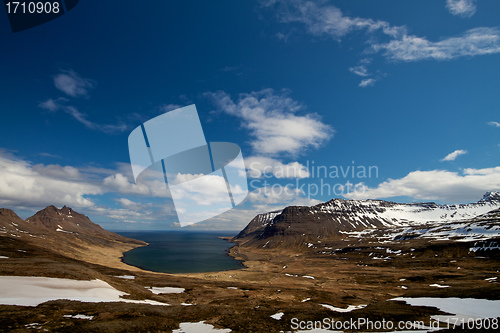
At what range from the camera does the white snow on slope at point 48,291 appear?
86.1 ft

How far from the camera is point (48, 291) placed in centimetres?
3020

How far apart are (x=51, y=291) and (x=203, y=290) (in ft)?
100

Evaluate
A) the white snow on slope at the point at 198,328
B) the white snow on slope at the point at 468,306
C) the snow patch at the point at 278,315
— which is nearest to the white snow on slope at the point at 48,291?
the white snow on slope at the point at 198,328

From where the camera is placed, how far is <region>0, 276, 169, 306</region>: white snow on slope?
86.1ft

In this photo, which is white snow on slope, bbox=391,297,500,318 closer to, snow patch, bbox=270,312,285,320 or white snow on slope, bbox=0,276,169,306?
snow patch, bbox=270,312,285,320

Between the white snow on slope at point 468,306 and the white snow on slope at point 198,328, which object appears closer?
the white snow on slope at point 198,328

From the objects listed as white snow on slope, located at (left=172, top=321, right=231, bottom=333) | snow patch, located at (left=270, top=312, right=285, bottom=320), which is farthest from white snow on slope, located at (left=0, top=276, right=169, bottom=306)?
snow patch, located at (left=270, top=312, right=285, bottom=320)

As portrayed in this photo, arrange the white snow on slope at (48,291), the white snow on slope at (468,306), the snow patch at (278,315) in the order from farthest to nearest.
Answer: the snow patch at (278,315) → the white snow on slope at (48,291) → the white snow on slope at (468,306)

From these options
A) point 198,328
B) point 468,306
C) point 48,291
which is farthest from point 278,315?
point 48,291

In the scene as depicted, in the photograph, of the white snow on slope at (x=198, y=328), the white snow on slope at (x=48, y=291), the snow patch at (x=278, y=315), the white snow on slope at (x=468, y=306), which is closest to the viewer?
the white snow on slope at (x=198, y=328)

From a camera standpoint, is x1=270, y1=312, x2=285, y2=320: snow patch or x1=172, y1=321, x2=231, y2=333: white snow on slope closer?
x1=172, y1=321, x2=231, y2=333: white snow on slope

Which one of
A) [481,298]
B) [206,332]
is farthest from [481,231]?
[206,332]

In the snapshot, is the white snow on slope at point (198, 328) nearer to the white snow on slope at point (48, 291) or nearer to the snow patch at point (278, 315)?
the snow patch at point (278, 315)

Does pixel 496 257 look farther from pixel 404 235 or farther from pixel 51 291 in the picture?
pixel 51 291
